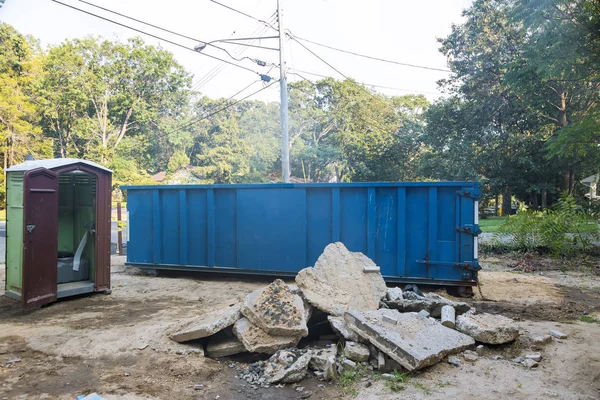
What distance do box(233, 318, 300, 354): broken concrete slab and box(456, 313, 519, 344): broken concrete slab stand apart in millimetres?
1886

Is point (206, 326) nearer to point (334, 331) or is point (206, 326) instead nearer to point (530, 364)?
point (334, 331)

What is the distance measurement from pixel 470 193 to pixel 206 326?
4634mm

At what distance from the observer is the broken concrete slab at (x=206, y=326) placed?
4395 mm

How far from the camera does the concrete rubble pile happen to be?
3889 mm

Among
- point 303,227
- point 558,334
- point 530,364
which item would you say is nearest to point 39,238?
point 303,227

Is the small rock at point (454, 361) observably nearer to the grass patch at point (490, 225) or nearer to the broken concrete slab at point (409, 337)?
the broken concrete slab at point (409, 337)

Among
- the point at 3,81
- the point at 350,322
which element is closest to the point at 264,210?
the point at 350,322

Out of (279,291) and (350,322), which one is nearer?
(350,322)

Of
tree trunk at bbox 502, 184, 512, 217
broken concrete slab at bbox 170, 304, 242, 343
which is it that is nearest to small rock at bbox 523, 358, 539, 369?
broken concrete slab at bbox 170, 304, 242, 343

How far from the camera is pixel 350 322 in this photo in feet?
14.4

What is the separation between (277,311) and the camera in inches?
178

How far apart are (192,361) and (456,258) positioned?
4.55 metres

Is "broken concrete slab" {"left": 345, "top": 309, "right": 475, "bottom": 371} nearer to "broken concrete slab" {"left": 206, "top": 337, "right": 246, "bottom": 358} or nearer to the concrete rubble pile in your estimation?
the concrete rubble pile

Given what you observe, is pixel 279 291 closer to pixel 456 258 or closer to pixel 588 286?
pixel 456 258
